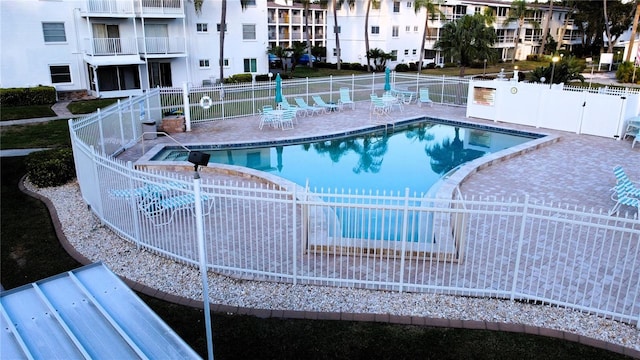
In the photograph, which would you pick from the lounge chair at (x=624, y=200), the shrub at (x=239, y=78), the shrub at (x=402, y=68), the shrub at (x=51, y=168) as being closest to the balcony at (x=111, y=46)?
the shrub at (x=239, y=78)

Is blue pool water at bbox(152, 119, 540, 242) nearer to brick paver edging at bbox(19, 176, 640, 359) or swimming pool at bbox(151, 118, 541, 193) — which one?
swimming pool at bbox(151, 118, 541, 193)

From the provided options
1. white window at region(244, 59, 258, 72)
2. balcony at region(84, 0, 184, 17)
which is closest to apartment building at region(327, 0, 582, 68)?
white window at region(244, 59, 258, 72)

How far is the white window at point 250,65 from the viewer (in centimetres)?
3609

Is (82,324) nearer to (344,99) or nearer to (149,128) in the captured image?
(149,128)

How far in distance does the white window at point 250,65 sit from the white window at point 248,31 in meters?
1.61

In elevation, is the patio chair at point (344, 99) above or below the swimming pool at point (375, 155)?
above

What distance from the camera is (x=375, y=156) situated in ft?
55.5

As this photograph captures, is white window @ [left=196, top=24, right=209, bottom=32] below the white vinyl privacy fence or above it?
above

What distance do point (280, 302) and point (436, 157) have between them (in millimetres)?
11106

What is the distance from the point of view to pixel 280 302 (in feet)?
23.2

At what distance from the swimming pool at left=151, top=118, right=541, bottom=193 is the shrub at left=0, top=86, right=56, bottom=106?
14.9m

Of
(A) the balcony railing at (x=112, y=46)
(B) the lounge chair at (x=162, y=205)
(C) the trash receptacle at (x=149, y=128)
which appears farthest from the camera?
(A) the balcony railing at (x=112, y=46)

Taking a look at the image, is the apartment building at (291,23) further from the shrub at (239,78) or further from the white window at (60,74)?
the white window at (60,74)

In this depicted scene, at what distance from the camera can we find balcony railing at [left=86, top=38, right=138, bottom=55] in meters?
28.8
